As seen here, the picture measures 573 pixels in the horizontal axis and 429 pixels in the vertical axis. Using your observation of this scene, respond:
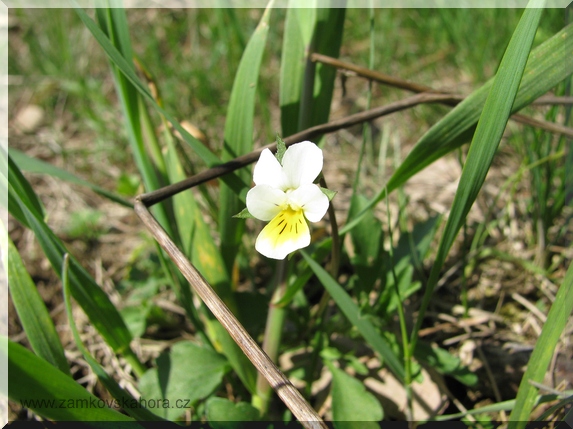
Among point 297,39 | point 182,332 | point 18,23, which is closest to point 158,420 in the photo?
point 182,332

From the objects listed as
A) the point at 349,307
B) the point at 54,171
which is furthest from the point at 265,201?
the point at 54,171

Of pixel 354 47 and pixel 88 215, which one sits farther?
pixel 354 47

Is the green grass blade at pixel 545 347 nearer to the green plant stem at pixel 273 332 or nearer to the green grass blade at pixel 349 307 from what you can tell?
the green grass blade at pixel 349 307

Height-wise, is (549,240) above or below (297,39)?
below

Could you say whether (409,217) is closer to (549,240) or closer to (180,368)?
(549,240)

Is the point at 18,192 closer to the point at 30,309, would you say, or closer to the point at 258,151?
the point at 30,309

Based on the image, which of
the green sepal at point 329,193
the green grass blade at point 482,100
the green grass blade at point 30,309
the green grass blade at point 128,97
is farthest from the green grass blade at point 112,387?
the green grass blade at point 482,100

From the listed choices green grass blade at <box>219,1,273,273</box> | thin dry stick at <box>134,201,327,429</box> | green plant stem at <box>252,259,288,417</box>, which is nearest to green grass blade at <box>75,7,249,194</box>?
green grass blade at <box>219,1,273,273</box>
